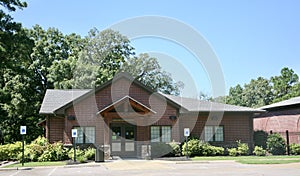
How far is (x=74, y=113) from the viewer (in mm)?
27312

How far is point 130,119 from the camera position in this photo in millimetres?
27281

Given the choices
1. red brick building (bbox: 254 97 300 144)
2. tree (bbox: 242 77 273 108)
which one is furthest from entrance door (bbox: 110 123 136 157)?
tree (bbox: 242 77 273 108)

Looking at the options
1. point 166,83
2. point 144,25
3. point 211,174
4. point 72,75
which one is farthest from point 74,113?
point 166,83

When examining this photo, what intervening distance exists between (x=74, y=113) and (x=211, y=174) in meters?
13.6

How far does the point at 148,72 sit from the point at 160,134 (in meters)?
25.0

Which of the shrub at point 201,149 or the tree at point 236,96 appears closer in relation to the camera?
the shrub at point 201,149

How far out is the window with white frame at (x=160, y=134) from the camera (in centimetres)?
2811

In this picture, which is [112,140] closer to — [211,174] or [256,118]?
[211,174]

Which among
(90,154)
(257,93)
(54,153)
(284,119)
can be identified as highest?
(257,93)

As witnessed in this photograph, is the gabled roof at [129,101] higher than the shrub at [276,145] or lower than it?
higher

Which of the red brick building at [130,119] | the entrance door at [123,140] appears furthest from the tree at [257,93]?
the entrance door at [123,140]

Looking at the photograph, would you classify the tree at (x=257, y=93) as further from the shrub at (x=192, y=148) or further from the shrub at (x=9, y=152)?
the shrub at (x=9, y=152)

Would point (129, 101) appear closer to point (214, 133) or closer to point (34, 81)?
point (214, 133)

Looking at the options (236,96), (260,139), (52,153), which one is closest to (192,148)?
(260,139)
